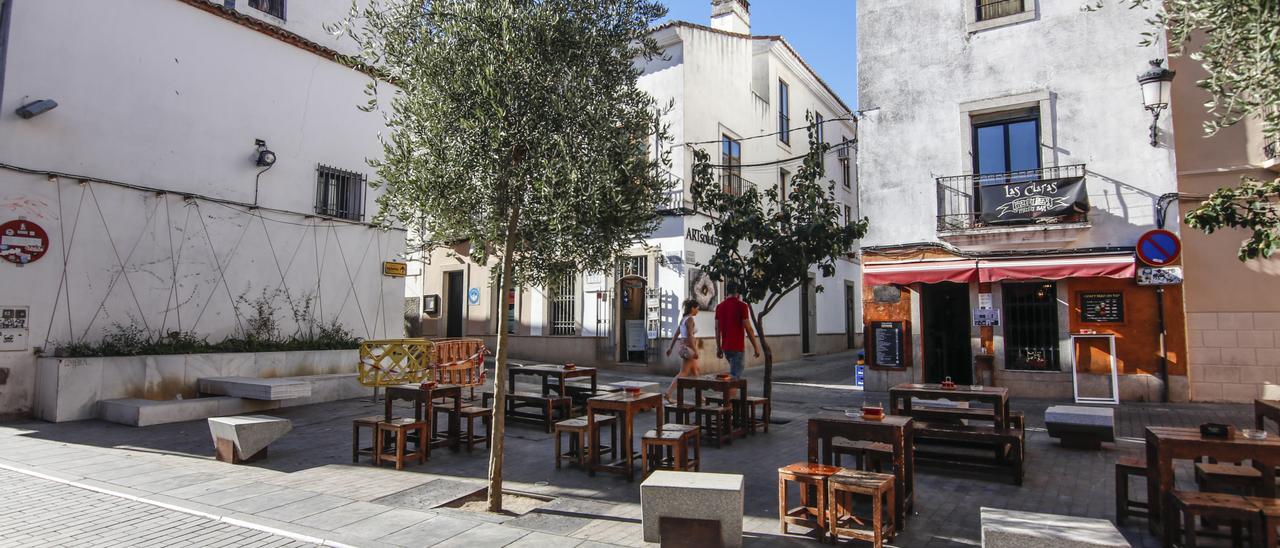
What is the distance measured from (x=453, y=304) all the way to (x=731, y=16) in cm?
1214

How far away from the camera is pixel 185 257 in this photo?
11625 mm

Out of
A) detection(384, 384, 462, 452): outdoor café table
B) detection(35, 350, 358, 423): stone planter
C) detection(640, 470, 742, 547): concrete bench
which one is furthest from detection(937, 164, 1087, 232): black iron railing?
detection(35, 350, 358, 423): stone planter

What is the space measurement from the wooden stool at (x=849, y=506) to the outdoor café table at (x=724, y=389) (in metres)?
3.29

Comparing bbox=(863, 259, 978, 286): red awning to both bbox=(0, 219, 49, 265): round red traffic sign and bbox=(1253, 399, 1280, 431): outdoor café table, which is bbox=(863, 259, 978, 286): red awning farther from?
bbox=(0, 219, 49, 265): round red traffic sign

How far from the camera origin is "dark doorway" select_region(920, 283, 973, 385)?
12.9 m

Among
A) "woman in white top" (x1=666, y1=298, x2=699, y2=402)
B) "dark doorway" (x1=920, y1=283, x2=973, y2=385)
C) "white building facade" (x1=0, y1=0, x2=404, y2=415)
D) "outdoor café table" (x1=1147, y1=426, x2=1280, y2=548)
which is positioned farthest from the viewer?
"dark doorway" (x1=920, y1=283, x2=973, y2=385)

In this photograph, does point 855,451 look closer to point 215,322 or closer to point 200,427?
point 200,427

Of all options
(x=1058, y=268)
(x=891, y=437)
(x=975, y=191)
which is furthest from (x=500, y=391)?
(x=975, y=191)

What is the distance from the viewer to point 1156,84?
10953 mm

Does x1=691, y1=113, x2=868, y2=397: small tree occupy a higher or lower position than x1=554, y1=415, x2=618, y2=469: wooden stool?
higher

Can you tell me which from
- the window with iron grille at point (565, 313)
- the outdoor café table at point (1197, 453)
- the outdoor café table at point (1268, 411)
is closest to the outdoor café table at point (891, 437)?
the outdoor café table at point (1197, 453)

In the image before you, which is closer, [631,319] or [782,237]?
[782,237]

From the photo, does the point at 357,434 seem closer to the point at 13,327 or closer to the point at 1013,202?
the point at 13,327

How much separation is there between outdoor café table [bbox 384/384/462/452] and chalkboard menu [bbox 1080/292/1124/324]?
10.5 metres
